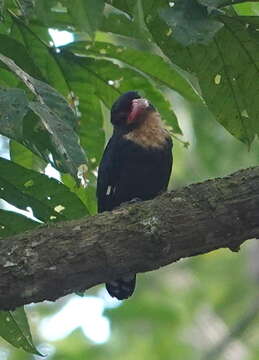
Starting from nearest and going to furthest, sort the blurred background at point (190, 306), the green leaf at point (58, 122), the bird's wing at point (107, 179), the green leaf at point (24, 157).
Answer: the green leaf at point (58, 122)
the green leaf at point (24, 157)
the bird's wing at point (107, 179)
the blurred background at point (190, 306)

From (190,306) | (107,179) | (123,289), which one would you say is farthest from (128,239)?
(190,306)

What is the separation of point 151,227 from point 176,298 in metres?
6.84

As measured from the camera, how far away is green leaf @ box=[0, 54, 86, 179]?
2723mm

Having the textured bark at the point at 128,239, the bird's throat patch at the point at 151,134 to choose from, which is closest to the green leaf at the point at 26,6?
the textured bark at the point at 128,239

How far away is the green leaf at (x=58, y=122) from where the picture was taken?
8.93ft

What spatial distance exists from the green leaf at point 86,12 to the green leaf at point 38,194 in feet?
1.87

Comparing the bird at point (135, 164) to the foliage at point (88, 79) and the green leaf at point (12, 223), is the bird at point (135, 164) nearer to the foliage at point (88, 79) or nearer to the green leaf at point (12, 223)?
the foliage at point (88, 79)

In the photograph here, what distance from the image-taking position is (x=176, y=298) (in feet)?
32.2

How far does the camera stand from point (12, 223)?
330cm

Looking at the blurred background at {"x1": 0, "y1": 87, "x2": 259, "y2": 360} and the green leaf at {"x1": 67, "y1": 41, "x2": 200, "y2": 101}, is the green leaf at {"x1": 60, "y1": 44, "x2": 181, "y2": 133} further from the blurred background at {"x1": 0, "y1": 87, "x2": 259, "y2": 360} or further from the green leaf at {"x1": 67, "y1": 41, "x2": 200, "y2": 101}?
the blurred background at {"x1": 0, "y1": 87, "x2": 259, "y2": 360}

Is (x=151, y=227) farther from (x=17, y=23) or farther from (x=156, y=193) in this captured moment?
(x=156, y=193)

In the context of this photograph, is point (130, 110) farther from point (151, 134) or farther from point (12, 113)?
point (12, 113)

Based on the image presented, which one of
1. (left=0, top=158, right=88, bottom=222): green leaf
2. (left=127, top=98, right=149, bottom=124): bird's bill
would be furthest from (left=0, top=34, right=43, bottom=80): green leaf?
(left=127, top=98, right=149, bottom=124): bird's bill

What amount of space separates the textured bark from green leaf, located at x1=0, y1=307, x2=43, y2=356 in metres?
0.33
